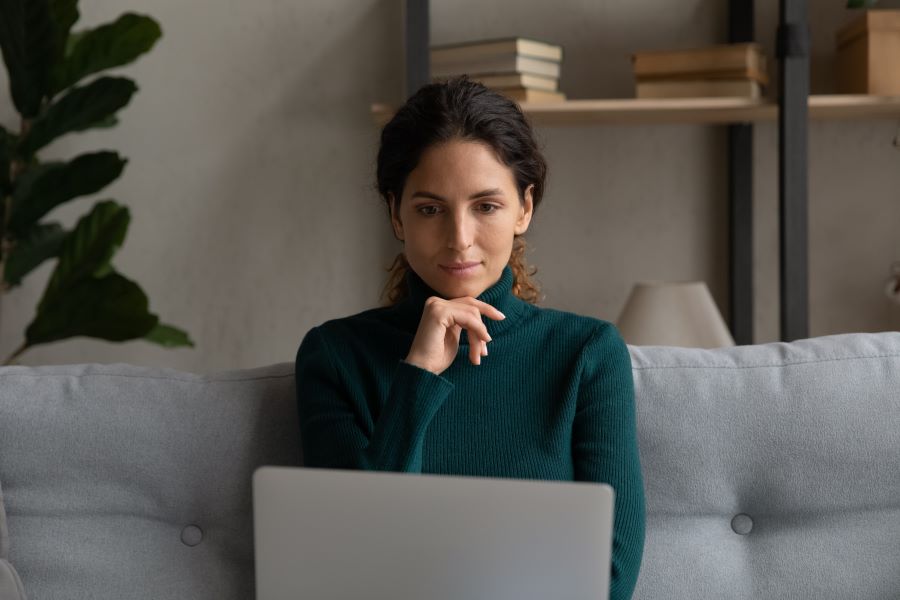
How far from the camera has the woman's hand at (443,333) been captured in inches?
47.3

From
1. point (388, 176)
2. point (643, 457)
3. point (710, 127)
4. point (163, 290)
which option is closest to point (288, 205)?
point (163, 290)

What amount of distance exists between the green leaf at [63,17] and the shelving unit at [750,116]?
742mm

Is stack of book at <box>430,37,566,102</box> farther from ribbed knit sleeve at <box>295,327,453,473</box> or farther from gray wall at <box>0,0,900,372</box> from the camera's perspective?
ribbed knit sleeve at <box>295,327,453,473</box>

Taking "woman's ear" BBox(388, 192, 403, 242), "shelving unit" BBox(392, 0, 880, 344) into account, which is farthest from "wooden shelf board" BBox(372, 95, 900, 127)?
"woman's ear" BBox(388, 192, 403, 242)

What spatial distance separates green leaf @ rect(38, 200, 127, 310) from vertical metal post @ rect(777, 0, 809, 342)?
4.94ft

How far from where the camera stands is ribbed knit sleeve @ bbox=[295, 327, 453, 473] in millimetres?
1164

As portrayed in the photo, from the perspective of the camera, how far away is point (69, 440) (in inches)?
50.4

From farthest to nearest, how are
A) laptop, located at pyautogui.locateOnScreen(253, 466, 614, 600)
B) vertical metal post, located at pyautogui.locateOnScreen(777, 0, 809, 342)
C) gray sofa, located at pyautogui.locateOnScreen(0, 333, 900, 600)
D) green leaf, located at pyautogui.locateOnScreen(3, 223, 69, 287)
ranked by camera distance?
green leaf, located at pyautogui.locateOnScreen(3, 223, 69, 287), vertical metal post, located at pyautogui.locateOnScreen(777, 0, 809, 342), gray sofa, located at pyautogui.locateOnScreen(0, 333, 900, 600), laptop, located at pyautogui.locateOnScreen(253, 466, 614, 600)

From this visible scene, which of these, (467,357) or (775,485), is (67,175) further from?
(775,485)

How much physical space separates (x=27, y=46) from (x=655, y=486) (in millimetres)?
1781

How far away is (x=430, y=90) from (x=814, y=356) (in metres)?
0.63

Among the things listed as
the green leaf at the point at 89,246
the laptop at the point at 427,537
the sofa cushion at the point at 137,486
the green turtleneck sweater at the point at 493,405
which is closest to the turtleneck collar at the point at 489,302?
the green turtleneck sweater at the point at 493,405

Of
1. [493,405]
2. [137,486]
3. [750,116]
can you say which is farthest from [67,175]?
[750,116]

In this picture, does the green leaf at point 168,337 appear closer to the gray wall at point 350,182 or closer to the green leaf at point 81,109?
the gray wall at point 350,182
